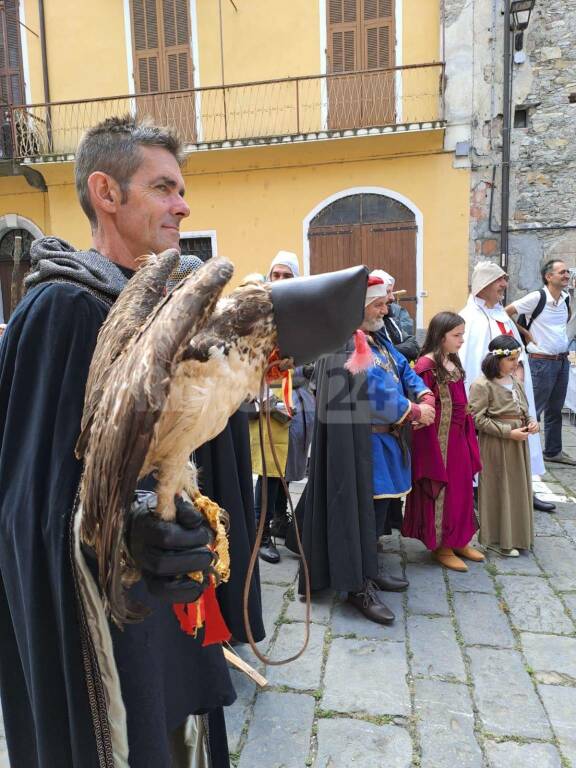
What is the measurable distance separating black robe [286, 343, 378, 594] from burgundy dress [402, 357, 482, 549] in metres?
0.59

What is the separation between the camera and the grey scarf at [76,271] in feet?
4.21

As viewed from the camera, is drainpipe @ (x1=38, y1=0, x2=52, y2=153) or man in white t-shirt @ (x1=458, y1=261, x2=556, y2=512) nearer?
man in white t-shirt @ (x1=458, y1=261, x2=556, y2=512)

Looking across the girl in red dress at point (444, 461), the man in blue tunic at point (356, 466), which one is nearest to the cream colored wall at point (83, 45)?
the girl in red dress at point (444, 461)

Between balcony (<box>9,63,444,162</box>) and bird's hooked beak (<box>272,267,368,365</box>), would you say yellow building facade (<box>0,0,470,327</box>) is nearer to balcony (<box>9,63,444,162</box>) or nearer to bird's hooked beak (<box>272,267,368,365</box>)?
balcony (<box>9,63,444,162</box>)

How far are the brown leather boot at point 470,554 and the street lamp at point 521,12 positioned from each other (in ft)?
31.2

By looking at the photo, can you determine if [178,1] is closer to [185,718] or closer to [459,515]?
[459,515]

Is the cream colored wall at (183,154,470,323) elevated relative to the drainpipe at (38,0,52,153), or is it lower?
lower

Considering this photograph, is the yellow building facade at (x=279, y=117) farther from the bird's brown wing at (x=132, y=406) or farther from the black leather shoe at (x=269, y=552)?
the bird's brown wing at (x=132, y=406)

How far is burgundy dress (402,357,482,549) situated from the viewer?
3.55 m

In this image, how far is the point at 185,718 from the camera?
1.45 meters

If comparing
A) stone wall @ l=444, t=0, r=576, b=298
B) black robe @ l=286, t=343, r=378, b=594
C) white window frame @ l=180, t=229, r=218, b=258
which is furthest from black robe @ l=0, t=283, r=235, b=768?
white window frame @ l=180, t=229, r=218, b=258

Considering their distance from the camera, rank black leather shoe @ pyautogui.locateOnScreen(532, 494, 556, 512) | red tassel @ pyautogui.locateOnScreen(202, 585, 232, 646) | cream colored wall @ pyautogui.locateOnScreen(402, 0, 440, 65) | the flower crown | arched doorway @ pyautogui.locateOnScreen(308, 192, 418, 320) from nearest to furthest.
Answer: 1. red tassel @ pyautogui.locateOnScreen(202, 585, 232, 646)
2. the flower crown
3. black leather shoe @ pyautogui.locateOnScreen(532, 494, 556, 512)
4. cream colored wall @ pyautogui.locateOnScreen(402, 0, 440, 65)
5. arched doorway @ pyautogui.locateOnScreen(308, 192, 418, 320)

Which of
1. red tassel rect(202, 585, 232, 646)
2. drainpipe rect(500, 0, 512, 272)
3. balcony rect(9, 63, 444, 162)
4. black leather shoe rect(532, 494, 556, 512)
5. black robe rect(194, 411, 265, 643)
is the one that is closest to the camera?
red tassel rect(202, 585, 232, 646)

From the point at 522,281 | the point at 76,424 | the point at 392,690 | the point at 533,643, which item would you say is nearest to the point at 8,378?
the point at 76,424
